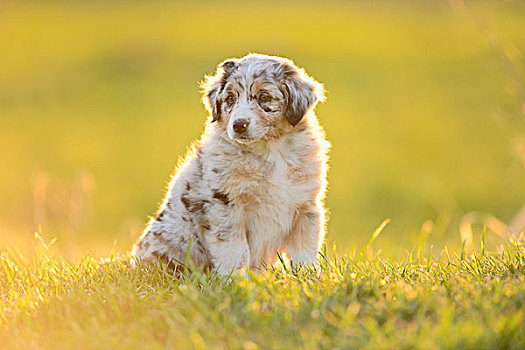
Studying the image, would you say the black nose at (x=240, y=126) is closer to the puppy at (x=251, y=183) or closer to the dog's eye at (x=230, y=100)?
the puppy at (x=251, y=183)

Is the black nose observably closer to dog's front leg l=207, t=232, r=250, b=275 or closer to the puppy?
the puppy

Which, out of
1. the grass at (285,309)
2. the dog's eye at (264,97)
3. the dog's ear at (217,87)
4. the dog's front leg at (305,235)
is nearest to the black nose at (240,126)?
the dog's eye at (264,97)

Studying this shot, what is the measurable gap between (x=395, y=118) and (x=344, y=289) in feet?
50.2

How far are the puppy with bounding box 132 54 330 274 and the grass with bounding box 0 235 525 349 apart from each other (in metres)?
0.46

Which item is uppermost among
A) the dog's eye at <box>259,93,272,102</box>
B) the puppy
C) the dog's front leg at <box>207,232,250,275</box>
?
the dog's eye at <box>259,93,272,102</box>

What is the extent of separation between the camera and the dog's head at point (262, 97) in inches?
196

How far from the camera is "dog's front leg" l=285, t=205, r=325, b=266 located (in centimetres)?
495

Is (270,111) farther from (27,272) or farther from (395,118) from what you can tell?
(395,118)

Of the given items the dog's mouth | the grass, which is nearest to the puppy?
the dog's mouth

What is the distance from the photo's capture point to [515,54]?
6.01m

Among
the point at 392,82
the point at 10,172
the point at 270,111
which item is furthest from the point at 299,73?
the point at 392,82

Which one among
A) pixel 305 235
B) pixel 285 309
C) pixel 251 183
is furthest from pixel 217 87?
pixel 285 309

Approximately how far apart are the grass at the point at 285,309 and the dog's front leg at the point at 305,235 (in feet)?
1.46

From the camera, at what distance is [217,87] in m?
5.46
